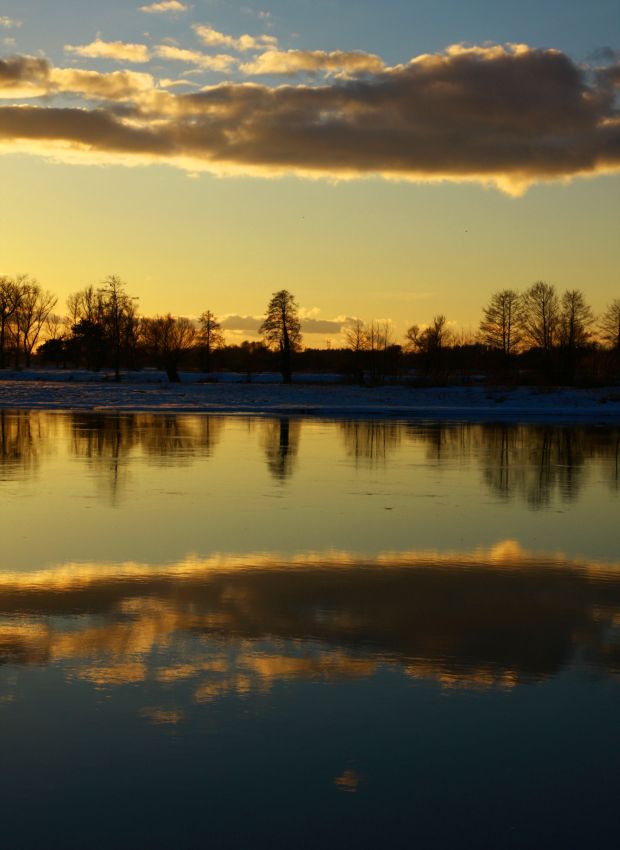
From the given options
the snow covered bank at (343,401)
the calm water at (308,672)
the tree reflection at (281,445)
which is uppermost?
the snow covered bank at (343,401)

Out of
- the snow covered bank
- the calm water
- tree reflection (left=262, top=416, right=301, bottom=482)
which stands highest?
the snow covered bank

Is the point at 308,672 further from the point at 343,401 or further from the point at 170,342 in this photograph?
the point at 170,342

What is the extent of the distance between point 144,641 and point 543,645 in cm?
298

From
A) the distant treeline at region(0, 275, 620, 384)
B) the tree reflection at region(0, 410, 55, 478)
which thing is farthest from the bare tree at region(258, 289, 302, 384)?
the tree reflection at region(0, 410, 55, 478)

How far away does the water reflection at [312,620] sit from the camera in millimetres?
6426

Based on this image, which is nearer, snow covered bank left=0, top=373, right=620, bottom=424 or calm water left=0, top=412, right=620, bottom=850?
calm water left=0, top=412, right=620, bottom=850

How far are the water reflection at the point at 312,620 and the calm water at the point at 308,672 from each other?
0.03m

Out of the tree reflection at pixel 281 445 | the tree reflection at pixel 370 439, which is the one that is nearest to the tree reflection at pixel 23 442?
the tree reflection at pixel 281 445

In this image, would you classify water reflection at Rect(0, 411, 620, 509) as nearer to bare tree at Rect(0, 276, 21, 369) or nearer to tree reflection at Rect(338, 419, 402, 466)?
tree reflection at Rect(338, 419, 402, 466)

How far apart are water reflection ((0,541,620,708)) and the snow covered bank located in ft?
98.1

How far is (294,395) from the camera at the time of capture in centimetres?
5988

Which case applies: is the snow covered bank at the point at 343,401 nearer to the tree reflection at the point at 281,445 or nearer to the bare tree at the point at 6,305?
the tree reflection at the point at 281,445

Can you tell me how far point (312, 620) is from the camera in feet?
25.1

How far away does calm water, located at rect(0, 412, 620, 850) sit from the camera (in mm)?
4461
